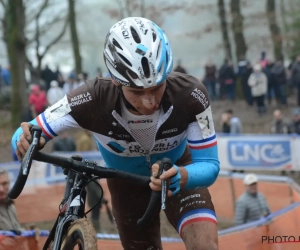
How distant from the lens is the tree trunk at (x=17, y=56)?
1931 centimetres

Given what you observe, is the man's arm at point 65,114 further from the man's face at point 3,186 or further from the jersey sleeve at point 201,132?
the man's face at point 3,186

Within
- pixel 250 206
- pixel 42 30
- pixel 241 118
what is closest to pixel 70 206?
pixel 250 206

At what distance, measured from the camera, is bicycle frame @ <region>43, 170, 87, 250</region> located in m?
4.01

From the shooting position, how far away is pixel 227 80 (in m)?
25.5

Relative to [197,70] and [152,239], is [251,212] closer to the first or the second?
[152,239]

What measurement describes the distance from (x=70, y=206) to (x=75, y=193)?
9cm

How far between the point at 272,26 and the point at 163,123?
2547 centimetres

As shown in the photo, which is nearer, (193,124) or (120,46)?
(120,46)

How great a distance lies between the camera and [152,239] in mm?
5168

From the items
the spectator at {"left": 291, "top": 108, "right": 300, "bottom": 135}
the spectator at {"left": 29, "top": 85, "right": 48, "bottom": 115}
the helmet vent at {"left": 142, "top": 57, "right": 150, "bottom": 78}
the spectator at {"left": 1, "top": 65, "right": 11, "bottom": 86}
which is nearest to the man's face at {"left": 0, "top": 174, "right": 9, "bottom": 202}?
the helmet vent at {"left": 142, "top": 57, "right": 150, "bottom": 78}

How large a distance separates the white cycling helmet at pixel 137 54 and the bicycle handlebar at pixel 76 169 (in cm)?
56

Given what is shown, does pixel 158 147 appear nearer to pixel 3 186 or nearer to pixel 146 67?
pixel 146 67

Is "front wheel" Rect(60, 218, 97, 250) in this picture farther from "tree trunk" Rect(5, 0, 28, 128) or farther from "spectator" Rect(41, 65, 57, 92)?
"spectator" Rect(41, 65, 57, 92)

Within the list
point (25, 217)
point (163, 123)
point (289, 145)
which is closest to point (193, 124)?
point (163, 123)
